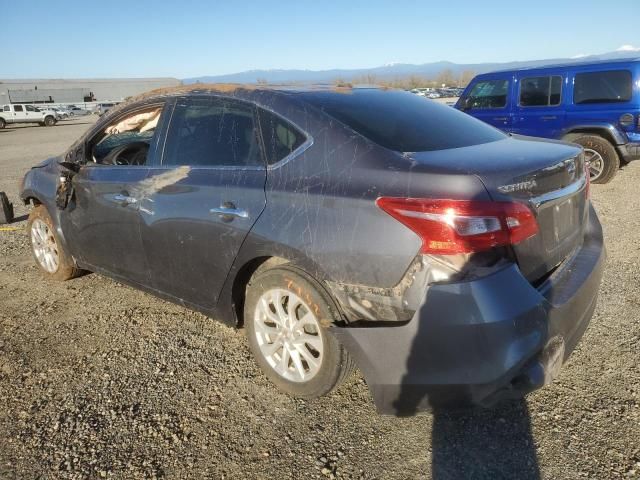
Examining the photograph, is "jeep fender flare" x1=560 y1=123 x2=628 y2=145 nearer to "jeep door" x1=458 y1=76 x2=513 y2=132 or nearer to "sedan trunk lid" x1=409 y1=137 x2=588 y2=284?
"jeep door" x1=458 y1=76 x2=513 y2=132

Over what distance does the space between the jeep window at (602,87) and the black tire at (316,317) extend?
731cm

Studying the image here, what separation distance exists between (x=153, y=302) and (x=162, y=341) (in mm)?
725

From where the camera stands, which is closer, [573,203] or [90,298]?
[573,203]

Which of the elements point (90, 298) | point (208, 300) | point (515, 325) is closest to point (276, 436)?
point (208, 300)

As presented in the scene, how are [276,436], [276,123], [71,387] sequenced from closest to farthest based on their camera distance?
Result: [276,436] < [276,123] < [71,387]

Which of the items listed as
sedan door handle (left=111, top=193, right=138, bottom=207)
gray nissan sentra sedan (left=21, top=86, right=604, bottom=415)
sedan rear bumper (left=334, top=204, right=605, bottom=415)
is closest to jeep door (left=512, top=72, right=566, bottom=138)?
gray nissan sentra sedan (left=21, top=86, right=604, bottom=415)

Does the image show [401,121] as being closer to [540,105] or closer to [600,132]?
[600,132]

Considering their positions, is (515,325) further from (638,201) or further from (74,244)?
(638,201)

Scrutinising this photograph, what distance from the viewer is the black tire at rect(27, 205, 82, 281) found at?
425cm

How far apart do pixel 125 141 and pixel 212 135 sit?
1.48 m

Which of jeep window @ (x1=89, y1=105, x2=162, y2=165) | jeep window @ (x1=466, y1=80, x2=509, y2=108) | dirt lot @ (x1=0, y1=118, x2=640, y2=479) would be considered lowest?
dirt lot @ (x1=0, y1=118, x2=640, y2=479)

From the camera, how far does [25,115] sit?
1384 inches

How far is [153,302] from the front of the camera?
4.08 m

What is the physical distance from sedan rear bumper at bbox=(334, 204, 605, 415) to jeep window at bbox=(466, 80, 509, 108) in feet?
24.1
